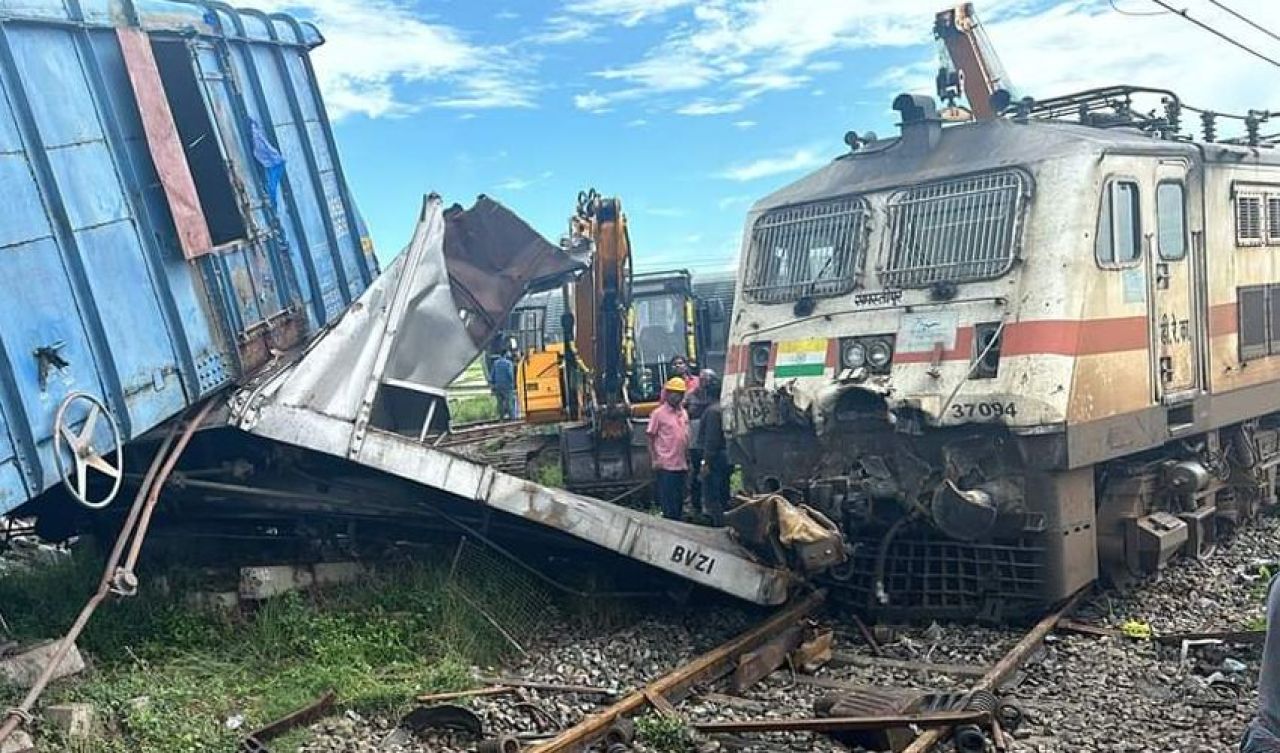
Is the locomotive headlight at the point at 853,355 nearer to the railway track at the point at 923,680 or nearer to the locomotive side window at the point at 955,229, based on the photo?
the locomotive side window at the point at 955,229

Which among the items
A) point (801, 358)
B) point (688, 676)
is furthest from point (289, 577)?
point (801, 358)

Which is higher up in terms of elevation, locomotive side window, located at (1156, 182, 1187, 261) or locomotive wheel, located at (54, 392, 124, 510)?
locomotive wheel, located at (54, 392, 124, 510)

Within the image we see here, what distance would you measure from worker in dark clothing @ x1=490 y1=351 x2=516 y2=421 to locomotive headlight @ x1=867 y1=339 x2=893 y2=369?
1403 cm

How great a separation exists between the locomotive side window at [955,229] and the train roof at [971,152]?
0.11 metres

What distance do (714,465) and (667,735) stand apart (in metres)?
4.72

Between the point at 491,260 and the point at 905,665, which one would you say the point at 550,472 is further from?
the point at 905,665

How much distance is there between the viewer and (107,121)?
6047 millimetres

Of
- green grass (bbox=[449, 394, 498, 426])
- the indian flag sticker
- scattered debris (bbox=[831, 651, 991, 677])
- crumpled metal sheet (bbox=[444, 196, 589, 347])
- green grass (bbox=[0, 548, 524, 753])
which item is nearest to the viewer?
green grass (bbox=[0, 548, 524, 753])

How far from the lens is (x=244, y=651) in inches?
264

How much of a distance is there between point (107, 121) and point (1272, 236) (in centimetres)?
830

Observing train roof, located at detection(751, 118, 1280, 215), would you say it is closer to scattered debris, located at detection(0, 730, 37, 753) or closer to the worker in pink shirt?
the worker in pink shirt

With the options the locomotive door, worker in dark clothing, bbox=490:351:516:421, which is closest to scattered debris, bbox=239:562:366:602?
the locomotive door

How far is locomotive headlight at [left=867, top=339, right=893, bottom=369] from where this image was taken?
7539mm

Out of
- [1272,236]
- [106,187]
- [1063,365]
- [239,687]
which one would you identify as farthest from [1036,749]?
[1272,236]
